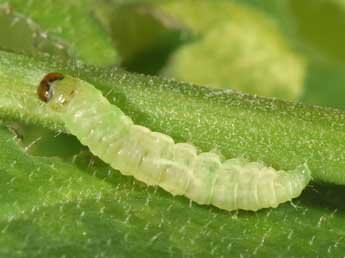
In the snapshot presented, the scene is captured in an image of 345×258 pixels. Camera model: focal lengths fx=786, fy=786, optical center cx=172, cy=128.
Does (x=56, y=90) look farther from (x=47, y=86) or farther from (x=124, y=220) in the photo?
(x=124, y=220)

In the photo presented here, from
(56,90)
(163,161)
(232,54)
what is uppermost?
(232,54)

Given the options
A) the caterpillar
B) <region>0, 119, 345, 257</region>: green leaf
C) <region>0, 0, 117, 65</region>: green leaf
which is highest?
<region>0, 0, 117, 65</region>: green leaf

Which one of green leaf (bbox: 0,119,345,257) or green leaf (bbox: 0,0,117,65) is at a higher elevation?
green leaf (bbox: 0,0,117,65)

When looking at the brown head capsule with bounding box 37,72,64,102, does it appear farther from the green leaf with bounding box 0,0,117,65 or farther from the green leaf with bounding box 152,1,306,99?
the green leaf with bounding box 152,1,306,99

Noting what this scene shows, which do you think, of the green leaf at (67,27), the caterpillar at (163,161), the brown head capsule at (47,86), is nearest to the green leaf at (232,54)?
the green leaf at (67,27)

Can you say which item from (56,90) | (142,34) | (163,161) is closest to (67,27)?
(142,34)

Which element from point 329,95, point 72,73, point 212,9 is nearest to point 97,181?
point 72,73

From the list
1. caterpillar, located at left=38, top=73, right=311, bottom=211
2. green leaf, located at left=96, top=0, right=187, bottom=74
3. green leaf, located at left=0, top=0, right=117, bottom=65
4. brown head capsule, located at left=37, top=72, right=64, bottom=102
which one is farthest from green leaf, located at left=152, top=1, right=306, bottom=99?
brown head capsule, located at left=37, top=72, right=64, bottom=102
